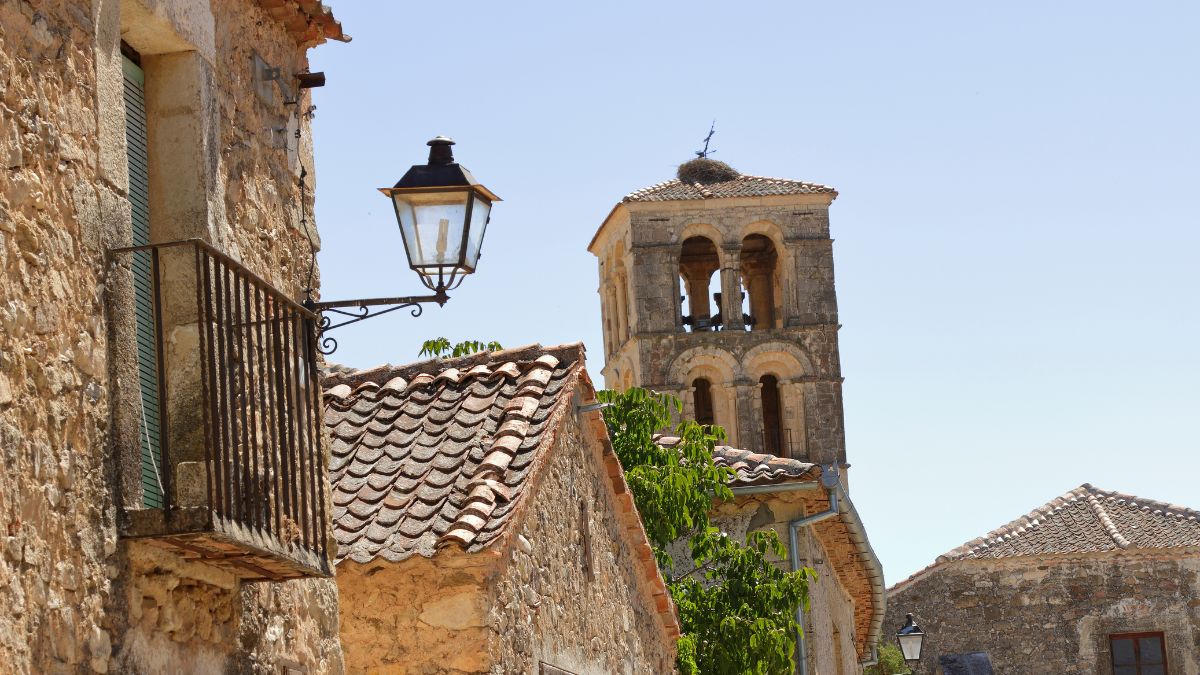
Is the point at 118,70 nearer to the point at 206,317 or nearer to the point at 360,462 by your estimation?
the point at 206,317

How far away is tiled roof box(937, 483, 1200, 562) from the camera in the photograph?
31.2m

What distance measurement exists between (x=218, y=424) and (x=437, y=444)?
Result: 353 centimetres

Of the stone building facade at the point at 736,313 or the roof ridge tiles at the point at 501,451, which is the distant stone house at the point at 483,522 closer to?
the roof ridge tiles at the point at 501,451

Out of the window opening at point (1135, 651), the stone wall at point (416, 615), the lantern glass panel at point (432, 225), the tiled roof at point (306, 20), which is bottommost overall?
the window opening at point (1135, 651)

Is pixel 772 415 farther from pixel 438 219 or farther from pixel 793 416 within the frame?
pixel 438 219

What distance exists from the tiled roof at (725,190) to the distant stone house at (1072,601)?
33.7 feet

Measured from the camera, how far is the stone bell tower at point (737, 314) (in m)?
38.9

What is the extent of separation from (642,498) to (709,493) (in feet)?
5.35

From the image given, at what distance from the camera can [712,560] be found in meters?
13.9

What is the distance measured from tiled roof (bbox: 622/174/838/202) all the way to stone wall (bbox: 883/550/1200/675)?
10.7 metres

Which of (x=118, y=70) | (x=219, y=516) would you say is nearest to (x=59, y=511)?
(x=219, y=516)

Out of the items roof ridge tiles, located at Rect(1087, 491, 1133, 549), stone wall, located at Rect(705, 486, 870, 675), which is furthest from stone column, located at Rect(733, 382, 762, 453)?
stone wall, located at Rect(705, 486, 870, 675)

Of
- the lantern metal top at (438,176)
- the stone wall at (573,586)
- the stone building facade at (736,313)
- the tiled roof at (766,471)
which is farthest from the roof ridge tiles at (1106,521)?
the lantern metal top at (438,176)

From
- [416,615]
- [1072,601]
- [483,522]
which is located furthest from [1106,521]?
[416,615]
